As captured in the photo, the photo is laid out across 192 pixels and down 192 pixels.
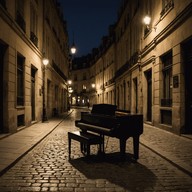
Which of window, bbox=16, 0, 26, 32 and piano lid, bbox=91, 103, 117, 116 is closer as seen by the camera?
piano lid, bbox=91, 103, 117, 116

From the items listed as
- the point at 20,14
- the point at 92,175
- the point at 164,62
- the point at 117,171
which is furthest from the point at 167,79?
the point at 92,175

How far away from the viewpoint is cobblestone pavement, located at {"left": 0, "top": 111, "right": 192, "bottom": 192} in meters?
4.88

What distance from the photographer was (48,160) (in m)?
7.05

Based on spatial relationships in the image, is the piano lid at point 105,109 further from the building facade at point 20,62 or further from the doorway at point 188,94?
the doorway at point 188,94

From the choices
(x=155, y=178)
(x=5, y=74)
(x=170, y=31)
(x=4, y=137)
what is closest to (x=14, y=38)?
(x=5, y=74)

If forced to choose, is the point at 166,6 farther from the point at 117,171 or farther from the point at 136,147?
the point at 117,171

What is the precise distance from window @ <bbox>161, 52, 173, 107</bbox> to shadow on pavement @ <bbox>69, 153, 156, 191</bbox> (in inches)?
279

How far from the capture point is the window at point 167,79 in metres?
13.6

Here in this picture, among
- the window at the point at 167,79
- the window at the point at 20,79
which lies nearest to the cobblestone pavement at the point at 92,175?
the window at the point at 167,79

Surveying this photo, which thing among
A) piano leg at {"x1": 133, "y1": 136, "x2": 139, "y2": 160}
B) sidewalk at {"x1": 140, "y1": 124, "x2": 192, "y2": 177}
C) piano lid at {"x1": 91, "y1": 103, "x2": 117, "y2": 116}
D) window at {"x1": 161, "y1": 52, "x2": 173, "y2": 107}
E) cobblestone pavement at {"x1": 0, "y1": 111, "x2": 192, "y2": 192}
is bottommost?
cobblestone pavement at {"x1": 0, "y1": 111, "x2": 192, "y2": 192}

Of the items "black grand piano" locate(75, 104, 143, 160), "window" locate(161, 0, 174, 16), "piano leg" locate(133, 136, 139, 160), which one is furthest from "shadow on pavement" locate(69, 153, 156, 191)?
"window" locate(161, 0, 174, 16)

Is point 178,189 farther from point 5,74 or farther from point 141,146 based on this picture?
point 5,74

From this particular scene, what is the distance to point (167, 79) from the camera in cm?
1415

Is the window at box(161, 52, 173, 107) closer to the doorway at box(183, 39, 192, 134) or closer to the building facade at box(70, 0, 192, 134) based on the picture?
the building facade at box(70, 0, 192, 134)
